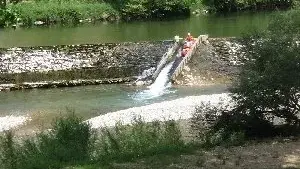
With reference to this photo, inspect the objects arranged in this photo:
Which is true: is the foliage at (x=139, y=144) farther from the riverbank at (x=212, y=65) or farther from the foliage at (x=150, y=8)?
the foliage at (x=150, y=8)

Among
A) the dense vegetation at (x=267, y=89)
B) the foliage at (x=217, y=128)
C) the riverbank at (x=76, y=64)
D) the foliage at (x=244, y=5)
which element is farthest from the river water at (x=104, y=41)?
the foliage at (x=244, y=5)

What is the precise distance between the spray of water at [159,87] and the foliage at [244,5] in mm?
30955

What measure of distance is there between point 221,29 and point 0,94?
2189 centimetres

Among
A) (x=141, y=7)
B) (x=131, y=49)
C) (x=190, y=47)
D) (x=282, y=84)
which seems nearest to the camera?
Result: (x=282, y=84)

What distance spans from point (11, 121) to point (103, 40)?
20.0 meters

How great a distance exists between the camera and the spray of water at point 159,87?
25203mm

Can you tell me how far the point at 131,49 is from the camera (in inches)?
1273

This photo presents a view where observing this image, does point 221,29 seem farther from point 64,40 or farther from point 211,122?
point 211,122

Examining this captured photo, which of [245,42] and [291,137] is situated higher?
[245,42]

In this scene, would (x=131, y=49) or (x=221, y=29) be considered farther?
Answer: (x=221, y=29)

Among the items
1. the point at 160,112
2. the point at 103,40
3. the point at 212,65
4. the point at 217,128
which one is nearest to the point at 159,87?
the point at 212,65

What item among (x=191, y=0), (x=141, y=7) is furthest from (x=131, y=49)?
(x=191, y=0)

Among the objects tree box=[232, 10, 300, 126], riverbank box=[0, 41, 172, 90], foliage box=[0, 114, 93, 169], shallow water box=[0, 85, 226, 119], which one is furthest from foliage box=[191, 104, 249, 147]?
riverbank box=[0, 41, 172, 90]

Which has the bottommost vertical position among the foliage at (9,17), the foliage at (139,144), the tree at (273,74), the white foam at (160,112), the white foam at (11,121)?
the white foam at (11,121)
